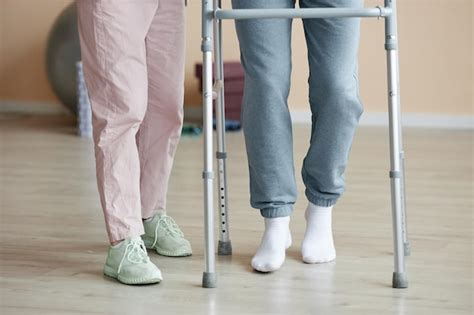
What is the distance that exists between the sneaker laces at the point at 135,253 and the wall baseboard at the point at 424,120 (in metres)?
2.91

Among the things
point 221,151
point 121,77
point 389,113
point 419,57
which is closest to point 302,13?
point 389,113

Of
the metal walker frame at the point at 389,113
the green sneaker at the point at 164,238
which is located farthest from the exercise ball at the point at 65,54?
the metal walker frame at the point at 389,113

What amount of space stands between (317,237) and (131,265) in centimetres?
47

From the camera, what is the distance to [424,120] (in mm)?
5059

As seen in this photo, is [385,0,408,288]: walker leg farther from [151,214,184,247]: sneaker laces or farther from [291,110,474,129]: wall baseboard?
[291,110,474,129]: wall baseboard

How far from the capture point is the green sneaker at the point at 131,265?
7.43 ft

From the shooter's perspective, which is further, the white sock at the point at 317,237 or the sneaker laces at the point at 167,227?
the sneaker laces at the point at 167,227

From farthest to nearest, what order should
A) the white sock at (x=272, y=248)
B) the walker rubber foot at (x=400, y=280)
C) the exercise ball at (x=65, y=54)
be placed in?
the exercise ball at (x=65, y=54) → the white sock at (x=272, y=248) → the walker rubber foot at (x=400, y=280)

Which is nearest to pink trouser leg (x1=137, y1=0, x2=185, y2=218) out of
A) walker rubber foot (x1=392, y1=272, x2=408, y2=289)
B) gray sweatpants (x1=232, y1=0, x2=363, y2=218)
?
gray sweatpants (x1=232, y1=0, x2=363, y2=218)

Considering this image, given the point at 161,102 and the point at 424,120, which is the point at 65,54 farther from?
the point at 161,102

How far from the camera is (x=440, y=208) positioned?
3107 millimetres

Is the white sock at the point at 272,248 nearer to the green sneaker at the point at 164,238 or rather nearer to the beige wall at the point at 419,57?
the green sneaker at the point at 164,238

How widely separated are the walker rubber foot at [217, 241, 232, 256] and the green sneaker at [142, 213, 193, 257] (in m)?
0.07

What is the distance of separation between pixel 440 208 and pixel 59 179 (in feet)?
4.65
